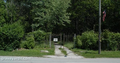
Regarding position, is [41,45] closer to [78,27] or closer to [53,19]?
[53,19]

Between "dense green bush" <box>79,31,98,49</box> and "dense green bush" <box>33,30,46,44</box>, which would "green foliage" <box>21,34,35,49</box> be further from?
"dense green bush" <box>79,31,98,49</box>

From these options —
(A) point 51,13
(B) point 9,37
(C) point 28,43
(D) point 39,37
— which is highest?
(A) point 51,13

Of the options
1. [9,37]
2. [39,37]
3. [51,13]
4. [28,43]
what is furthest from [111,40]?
[9,37]

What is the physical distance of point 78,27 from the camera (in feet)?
122

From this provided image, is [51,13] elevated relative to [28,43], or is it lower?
elevated

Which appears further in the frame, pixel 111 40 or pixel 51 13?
pixel 51 13

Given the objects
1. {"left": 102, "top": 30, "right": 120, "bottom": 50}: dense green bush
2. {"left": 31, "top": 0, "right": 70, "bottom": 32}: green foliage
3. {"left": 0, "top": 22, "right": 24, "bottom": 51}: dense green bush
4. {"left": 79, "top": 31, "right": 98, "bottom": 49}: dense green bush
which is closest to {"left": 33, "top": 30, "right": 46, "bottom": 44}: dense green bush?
{"left": 0, "top": 22, "right": 24, "bottom": 51}: dense green bush

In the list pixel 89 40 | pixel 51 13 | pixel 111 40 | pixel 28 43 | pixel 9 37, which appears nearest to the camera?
pixel 9 37

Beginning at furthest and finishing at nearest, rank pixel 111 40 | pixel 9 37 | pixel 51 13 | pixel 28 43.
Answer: pixel 51 13 < pixel 28 43 < pixel 111 40 < pixel 9 37

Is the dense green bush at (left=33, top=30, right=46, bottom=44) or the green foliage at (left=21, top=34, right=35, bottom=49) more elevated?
the dense green bush at (left=33, top=30, right=46, bottom=44)

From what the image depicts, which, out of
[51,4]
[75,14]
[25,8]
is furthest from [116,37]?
[25,8]

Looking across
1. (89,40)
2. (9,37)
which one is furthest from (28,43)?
(89,40)

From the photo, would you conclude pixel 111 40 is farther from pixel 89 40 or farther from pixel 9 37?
pixel 9 37

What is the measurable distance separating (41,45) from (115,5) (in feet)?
66.8
